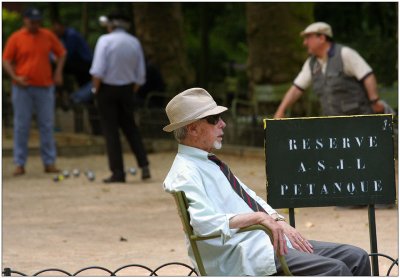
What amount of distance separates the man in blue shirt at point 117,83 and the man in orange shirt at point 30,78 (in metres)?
1.06

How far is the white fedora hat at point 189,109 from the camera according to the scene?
566 centimetres

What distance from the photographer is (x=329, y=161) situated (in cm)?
654

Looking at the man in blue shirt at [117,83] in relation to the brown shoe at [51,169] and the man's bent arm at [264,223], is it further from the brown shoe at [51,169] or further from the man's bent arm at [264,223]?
the man's bent arm at [264,223]

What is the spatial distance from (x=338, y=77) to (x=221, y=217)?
5.49 meters

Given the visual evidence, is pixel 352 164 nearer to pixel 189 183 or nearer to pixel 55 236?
pixel 189 183

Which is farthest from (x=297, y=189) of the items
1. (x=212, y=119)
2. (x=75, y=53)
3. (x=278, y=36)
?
(x=75, y=53)

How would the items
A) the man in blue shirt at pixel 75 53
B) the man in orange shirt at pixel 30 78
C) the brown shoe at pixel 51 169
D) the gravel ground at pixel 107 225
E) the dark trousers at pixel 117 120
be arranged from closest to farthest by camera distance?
the gravel ground at pixel 107 225
the dark trousers at pixel 117 120
the man in orange shirt at pixel 30 78
the brown shoe at pixel 51 169
the man in blue shirt at pixel 75 53

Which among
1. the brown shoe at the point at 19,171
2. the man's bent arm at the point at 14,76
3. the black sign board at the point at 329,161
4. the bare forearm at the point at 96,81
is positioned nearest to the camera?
the black sign board at the point at 329,161

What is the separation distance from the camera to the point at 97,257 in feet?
28.2

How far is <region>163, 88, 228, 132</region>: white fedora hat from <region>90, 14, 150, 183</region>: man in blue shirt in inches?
300

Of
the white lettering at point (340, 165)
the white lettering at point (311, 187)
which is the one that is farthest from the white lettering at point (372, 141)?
the white lettering at point (311, 187)

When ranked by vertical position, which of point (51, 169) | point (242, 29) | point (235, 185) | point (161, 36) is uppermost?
point (235, 185)

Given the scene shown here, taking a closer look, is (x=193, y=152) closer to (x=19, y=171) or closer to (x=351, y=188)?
(x=351, y=188)

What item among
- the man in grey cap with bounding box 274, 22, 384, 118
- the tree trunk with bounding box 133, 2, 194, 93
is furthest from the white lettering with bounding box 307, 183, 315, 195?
the tree trunk with bounding box 133, 2, 194, 93
